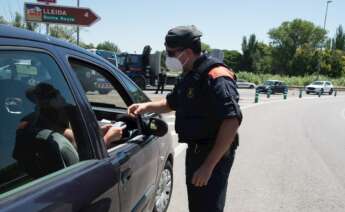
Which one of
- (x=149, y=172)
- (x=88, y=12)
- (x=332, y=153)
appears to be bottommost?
(x=332, y=153)

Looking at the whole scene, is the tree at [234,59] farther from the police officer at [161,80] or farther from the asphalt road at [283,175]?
the asphalt road at [283,175]

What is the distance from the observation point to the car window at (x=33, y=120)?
1.80 m

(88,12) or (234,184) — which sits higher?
(88,12)

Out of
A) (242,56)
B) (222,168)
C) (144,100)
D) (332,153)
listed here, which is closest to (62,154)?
(222,168)

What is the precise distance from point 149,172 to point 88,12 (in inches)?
496

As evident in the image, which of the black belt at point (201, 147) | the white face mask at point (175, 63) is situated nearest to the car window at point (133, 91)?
the white face mask at point (175, 63)

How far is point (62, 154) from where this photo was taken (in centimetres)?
211

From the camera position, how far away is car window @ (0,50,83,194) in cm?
180

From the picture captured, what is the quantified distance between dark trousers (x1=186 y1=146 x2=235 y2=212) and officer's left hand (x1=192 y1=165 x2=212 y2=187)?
0.50 feet

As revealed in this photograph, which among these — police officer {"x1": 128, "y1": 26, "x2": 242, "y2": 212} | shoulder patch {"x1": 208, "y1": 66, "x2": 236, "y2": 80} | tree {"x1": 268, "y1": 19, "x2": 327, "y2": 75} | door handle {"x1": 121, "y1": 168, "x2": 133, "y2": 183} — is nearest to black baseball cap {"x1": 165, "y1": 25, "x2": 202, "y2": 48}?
police officer {"x1": 128, "y1": 26, "x2": 242, "y2": 212}

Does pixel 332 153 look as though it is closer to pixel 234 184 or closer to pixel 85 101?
pixel 234 184

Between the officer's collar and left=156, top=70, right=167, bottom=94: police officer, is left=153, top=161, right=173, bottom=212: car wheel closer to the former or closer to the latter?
the officer's collar

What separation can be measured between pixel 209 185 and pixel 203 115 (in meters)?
0.49

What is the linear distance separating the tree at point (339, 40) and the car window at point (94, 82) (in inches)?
4200
